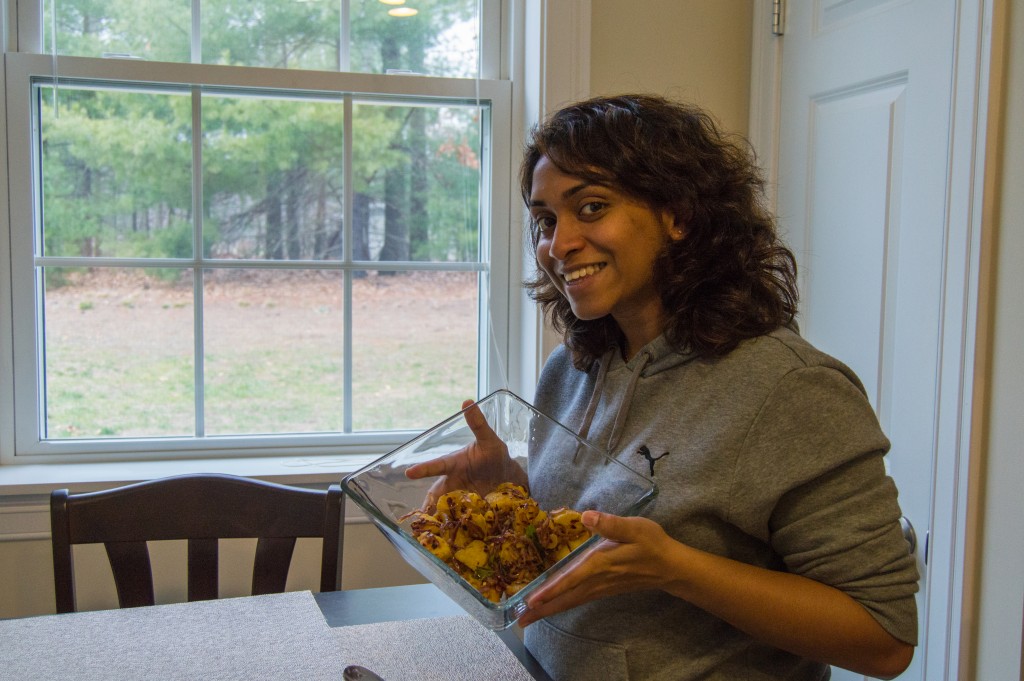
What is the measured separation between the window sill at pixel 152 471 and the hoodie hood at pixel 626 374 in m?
0.90

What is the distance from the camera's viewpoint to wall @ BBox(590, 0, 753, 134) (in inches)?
75.4

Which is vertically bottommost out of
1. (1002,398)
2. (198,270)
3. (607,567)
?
(607,567)

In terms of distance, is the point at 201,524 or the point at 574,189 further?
the point at 201,524

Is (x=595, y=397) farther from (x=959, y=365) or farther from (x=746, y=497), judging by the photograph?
(x=959, y=365)

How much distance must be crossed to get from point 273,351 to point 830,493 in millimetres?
1422

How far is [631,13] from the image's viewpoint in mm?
1919

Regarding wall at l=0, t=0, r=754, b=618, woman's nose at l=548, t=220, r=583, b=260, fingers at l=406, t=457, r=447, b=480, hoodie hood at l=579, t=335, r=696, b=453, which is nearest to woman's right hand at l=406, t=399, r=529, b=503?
fingers at l=406, t=457, r=447, b=480

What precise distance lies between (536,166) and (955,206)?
686 mm

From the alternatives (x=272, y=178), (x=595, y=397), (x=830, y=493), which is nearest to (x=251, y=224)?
(x=272, y=178)

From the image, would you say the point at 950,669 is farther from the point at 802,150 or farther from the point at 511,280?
the point at 511,280

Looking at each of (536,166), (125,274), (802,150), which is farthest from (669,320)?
(125,274)

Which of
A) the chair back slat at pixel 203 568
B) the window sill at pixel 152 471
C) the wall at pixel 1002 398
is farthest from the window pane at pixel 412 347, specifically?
the wall at pixel 1002 398

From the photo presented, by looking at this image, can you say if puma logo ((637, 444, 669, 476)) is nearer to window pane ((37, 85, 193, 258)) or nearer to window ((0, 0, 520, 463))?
window ((0, 0, 520, 463))

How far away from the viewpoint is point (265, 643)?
1049 millimetres
